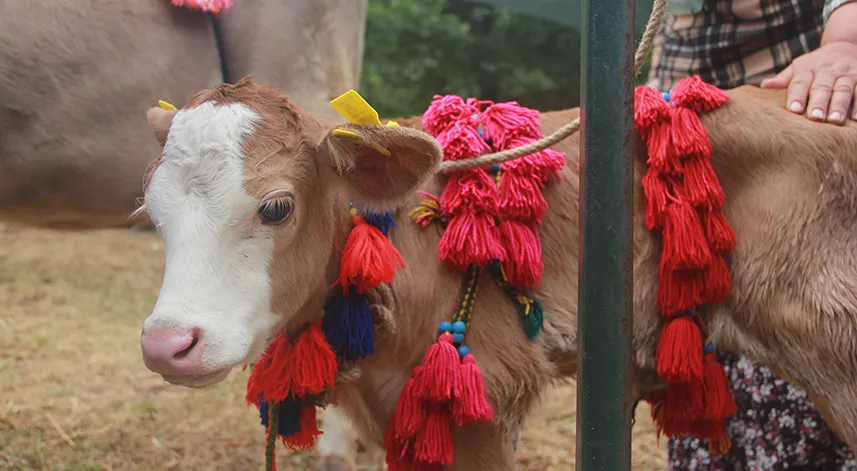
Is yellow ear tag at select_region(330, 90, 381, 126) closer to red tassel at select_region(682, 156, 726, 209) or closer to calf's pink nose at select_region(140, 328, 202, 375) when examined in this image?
calf's pink nose at select_region(140, 328, 202, 375)

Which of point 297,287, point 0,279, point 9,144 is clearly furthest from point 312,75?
point 0,279

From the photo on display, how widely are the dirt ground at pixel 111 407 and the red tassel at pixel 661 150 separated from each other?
69 centimetres

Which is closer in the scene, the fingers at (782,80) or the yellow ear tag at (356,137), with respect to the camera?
the yellow ear tag at (356,137)

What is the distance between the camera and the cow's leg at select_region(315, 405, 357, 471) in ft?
9.71

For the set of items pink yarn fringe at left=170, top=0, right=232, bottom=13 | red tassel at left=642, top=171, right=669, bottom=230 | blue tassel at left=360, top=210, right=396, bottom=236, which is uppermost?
red tassel at left=642, top=171, right=669, bottom=230

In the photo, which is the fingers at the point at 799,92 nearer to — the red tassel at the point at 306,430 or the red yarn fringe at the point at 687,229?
the red yarn fringe at the point at 687,229

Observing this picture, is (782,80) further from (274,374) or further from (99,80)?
(99,80)

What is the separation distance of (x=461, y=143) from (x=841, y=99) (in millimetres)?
844

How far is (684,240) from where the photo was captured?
5.68 feet

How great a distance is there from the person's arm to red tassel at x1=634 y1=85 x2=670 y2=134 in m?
0.29

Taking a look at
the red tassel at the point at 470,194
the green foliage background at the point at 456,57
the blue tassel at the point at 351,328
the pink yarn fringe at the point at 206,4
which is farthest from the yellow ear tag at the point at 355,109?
the green foliage background at the point at 456,57

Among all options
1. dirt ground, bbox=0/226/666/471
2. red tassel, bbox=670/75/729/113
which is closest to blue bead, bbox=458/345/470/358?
dirt ground, bbox=0/226/666/471

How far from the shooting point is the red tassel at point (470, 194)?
175 centimetres

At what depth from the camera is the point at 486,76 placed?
339 inches
